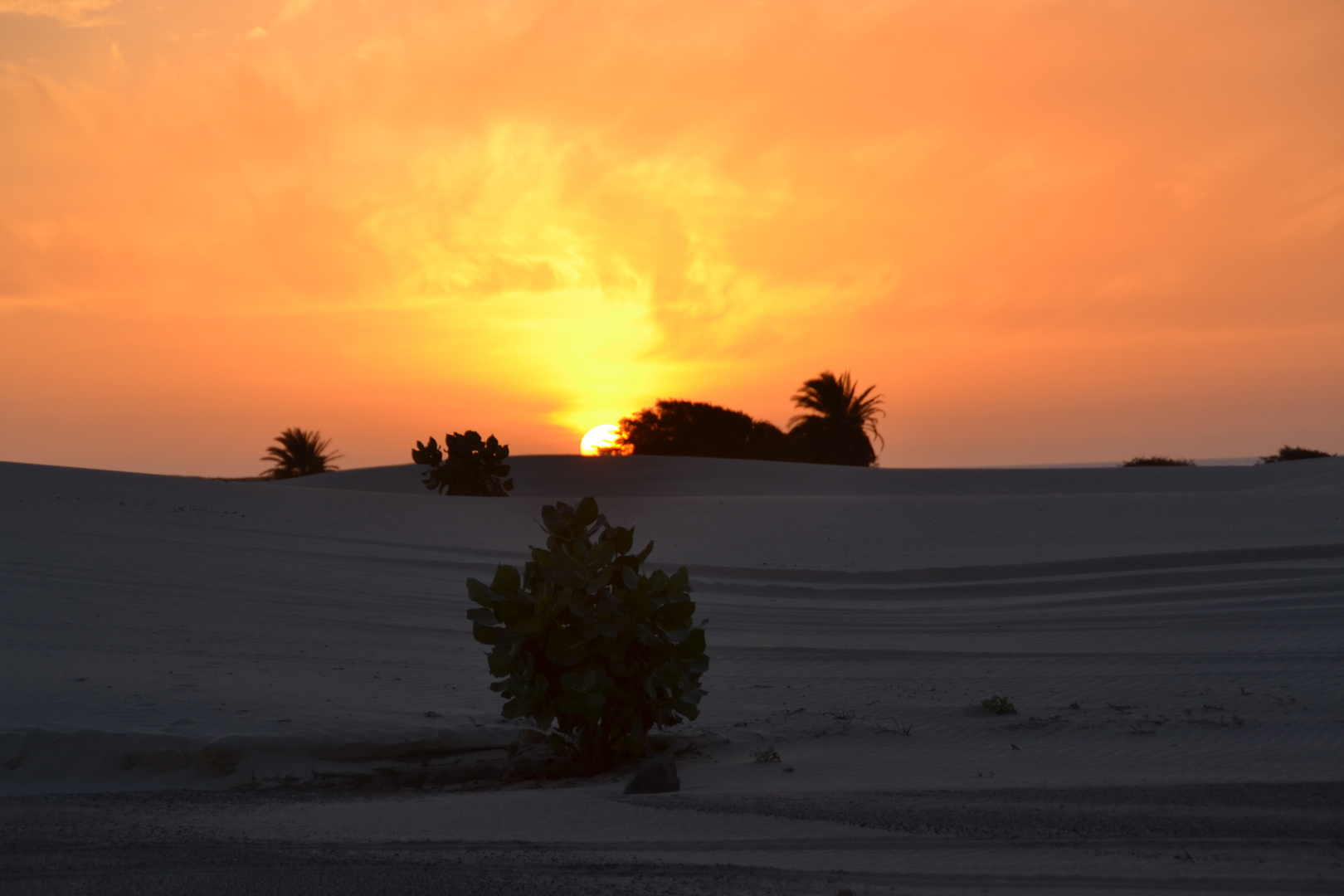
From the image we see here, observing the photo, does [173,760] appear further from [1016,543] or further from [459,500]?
[459,500]

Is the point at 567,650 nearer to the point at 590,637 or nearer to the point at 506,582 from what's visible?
the point at 590,637

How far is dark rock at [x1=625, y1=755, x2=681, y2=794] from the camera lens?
5.52 meters

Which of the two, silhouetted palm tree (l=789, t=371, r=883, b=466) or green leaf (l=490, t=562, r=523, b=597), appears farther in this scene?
silhouetted palm tree (l=789, t=371, r=883, b=466)

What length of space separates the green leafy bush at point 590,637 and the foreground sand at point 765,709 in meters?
0.51

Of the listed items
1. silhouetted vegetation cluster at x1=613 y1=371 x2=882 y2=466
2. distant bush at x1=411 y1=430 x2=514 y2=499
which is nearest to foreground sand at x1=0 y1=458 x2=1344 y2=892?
distant bush at x1=411 y1=430 x2=514 y2=499

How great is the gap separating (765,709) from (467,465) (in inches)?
734

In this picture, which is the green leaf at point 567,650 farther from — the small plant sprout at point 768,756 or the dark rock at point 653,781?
the small plant sprout at point 768,756

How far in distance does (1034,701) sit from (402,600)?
745cm

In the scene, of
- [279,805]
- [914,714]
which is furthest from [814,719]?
[279,805]

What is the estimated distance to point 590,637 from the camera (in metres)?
6.16

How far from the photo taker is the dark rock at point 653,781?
5.52 metres

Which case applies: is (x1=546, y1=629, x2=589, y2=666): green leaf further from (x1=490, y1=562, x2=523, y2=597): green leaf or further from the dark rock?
the dark rock

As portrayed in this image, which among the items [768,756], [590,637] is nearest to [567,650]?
[590,637]

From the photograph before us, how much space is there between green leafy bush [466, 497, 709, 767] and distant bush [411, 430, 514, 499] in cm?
1925
